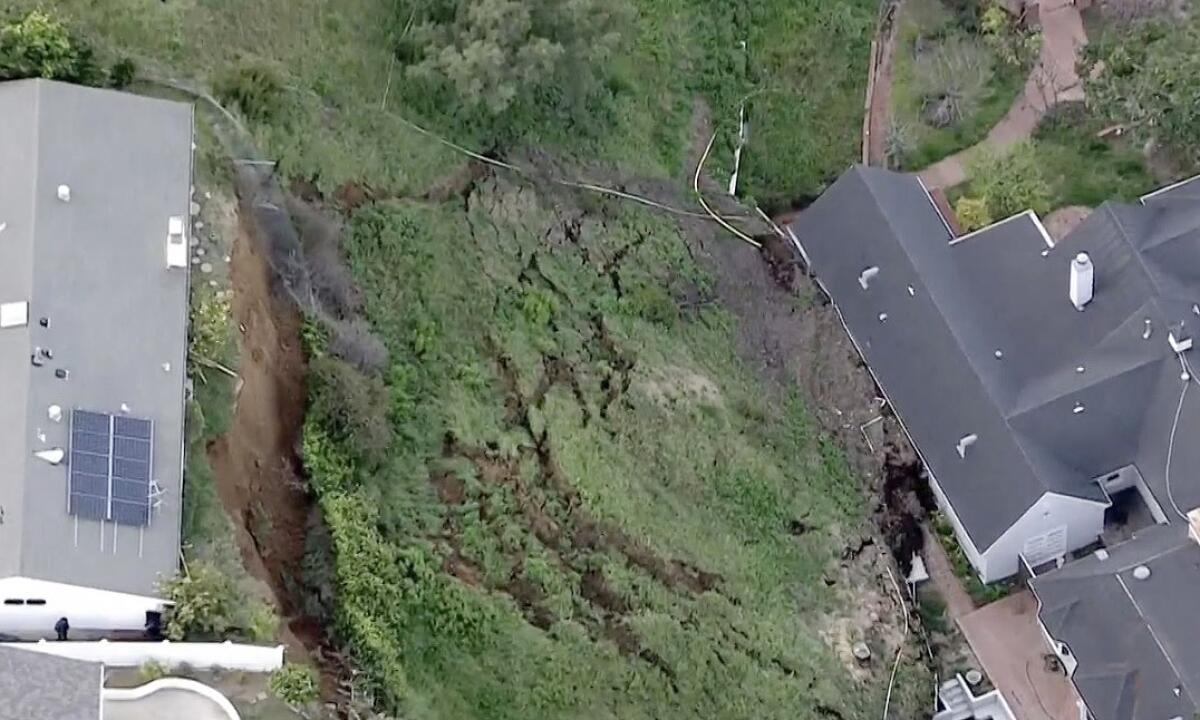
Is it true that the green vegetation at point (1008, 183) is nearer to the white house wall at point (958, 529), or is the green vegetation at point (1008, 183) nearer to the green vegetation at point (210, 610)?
the white house wall at point (958, 529)

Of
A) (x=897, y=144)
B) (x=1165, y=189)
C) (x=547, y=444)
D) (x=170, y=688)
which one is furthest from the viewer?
(x=897, y=144)

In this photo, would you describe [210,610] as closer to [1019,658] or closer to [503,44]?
[503,44]

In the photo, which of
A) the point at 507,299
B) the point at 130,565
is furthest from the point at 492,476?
the point at 130,565

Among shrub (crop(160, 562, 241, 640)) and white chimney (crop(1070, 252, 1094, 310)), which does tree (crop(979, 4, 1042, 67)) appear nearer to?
white chimney (crop(1070, 252, 1094, 310))

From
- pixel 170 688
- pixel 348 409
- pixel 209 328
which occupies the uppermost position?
pixel 209 328

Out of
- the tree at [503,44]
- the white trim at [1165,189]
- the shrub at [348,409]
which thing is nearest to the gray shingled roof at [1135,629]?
the white trim at [1165,189]

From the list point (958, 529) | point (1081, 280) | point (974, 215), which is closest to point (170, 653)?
point (958, 529)

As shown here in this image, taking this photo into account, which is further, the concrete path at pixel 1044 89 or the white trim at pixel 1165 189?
the concrete path at pixel 1044 89
